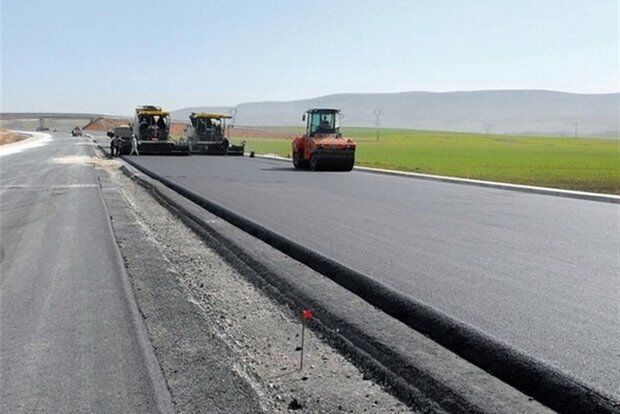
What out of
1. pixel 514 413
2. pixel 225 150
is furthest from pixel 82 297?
pixel 225 150

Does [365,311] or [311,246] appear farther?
[311,246]

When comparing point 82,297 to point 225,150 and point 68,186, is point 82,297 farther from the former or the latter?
point 225,150

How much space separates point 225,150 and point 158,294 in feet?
106

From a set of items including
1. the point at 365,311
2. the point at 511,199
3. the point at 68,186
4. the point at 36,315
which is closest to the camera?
the point at 36,315

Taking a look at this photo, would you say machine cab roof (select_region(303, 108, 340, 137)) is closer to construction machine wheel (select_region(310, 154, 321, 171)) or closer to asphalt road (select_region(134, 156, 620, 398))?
construction machine wheel (select_region(310, 154, 321, 171))

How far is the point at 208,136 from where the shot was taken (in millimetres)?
38344

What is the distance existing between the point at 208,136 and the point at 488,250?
30.8 meters

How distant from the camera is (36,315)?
19.0 ft

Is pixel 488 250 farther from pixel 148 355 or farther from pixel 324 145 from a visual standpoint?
pixel 324 145

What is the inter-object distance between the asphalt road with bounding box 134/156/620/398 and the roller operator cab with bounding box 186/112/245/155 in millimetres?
19505

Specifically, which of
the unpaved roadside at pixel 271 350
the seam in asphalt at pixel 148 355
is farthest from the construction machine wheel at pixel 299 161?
the seam in asphalt at pixel 148 355

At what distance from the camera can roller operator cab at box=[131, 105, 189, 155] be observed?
3628 cm

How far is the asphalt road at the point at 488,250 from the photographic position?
549cm

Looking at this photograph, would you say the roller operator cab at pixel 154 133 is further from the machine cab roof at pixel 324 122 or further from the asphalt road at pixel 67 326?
the asphalt road at pixel 67 326
